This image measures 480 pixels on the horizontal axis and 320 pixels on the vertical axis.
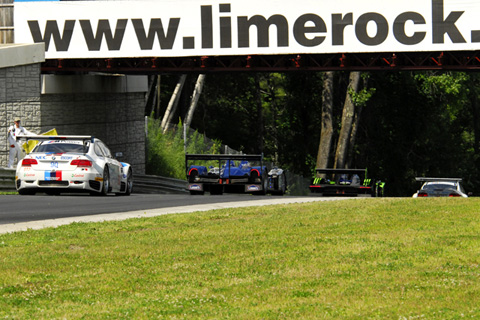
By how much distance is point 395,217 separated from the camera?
1666 centimetres

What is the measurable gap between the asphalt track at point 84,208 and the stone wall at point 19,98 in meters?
10.7

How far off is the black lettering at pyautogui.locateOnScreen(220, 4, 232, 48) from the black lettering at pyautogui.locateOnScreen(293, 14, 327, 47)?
242 cm

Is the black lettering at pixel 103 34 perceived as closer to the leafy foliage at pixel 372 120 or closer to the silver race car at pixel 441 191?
the leafy foliage at pixel 372 120

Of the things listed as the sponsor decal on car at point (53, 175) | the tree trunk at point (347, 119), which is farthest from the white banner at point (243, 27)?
the sponsor decal on car at point (53, 175)

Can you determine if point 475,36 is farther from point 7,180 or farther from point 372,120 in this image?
point 372,120

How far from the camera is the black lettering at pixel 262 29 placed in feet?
120

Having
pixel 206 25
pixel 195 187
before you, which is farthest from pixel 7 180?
pixel 206 25

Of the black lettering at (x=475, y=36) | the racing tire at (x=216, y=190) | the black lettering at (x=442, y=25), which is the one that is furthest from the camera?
the black lettering at (x=442, y=25)

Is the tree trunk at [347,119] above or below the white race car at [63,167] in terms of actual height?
above

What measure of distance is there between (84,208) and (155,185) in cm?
1756

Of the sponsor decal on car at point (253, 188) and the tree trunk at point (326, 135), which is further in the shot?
the tree trunk at point (326, 135)

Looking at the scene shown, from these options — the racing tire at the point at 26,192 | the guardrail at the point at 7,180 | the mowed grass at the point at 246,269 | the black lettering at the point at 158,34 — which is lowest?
the mowed grass at the point at 246,269

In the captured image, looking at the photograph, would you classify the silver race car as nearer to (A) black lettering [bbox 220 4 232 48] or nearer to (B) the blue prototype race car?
(B) the blue prototype race car

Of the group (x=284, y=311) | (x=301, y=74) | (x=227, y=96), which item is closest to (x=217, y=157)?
(x=284, y=311)
